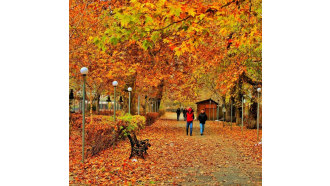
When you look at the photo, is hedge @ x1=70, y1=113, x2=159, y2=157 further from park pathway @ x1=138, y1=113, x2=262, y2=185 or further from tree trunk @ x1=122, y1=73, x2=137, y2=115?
tree trunk @ x1=122, y1=73, x2=137, y2=115

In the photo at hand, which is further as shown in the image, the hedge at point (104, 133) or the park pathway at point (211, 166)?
the hedge at point (104, 133)

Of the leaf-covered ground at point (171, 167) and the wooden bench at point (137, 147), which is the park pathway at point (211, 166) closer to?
the leaf-covered ground at point (171, 167)

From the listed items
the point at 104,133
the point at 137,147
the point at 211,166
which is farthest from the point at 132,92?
the point at 211,166

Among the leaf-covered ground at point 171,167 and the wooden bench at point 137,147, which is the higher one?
the wooden bench at point 137,147

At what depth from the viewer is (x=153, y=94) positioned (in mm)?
31562

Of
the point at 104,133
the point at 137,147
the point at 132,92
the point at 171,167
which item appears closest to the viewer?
the point at 171,167

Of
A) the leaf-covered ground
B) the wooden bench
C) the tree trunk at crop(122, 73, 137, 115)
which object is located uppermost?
the tree trunk at crop(122, 73, 137, 115)

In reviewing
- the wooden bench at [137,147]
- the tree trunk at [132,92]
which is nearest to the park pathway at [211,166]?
the wooden bench at [137,147]

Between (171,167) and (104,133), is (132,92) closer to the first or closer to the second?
(104,133)

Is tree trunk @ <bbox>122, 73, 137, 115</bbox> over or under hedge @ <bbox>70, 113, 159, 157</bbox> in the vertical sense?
over

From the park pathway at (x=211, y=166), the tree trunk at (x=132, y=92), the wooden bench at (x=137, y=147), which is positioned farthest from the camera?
the tree trunk at (x=132, y=92)

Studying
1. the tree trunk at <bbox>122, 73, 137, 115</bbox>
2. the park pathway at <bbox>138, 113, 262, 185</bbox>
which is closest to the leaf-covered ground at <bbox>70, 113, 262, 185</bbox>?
the park pathway at <bbox>138, 113, 262, 185</bbox>
